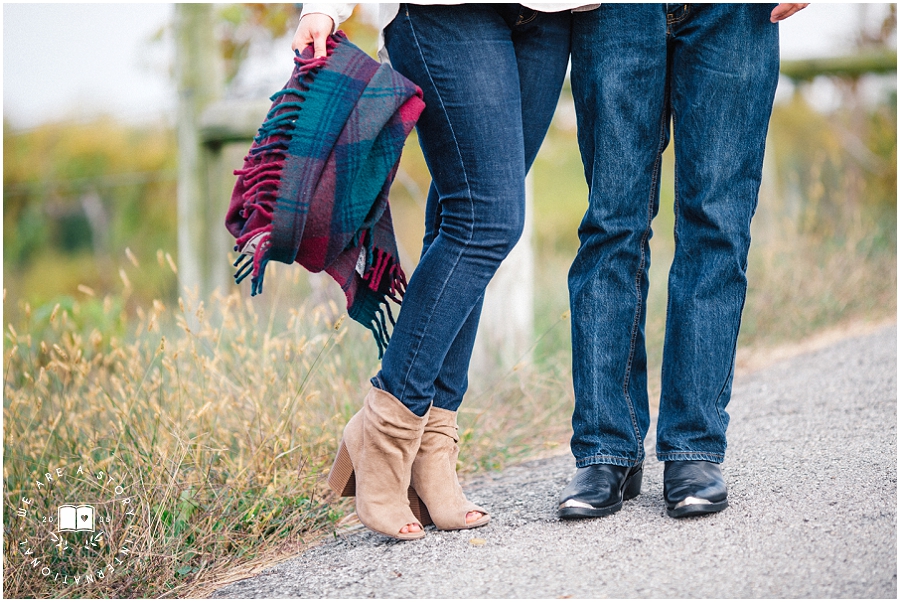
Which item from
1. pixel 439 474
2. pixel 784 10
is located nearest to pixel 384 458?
pixel 439 474

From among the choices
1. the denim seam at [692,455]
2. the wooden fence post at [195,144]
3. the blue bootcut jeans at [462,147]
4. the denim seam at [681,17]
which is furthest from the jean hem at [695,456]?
the wooden fence post at [195,144]

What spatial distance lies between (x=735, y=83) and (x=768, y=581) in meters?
0.96

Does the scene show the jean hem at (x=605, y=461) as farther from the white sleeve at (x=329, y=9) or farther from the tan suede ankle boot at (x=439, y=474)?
the white sleeve at (x=329, y=9)

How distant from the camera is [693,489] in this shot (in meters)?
1.58

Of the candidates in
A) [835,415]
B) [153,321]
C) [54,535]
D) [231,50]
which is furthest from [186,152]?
[835,415]

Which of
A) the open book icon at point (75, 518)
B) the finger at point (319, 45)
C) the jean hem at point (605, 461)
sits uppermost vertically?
the finger at point (319, 45)

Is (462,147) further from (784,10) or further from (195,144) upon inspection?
(195,144)

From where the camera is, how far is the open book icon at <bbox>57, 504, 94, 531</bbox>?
→ 5.76 feet

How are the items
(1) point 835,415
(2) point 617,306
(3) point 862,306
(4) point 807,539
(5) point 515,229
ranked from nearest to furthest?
(4) point 807,539, (5) point 515,229, (2) point 617,306, (1) point 835,415, (3) point 862,306

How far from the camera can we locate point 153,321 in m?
1.83

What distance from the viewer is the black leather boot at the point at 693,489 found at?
5.13ft

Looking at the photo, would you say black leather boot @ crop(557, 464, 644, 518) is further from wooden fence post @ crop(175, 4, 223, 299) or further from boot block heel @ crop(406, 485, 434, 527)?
wooden fence post @ crop(175, 4, 223, 299)

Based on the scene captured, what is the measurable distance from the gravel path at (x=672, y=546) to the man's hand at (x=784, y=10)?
99 cm

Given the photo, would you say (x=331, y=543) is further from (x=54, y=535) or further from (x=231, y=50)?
(x=231, y=50)
